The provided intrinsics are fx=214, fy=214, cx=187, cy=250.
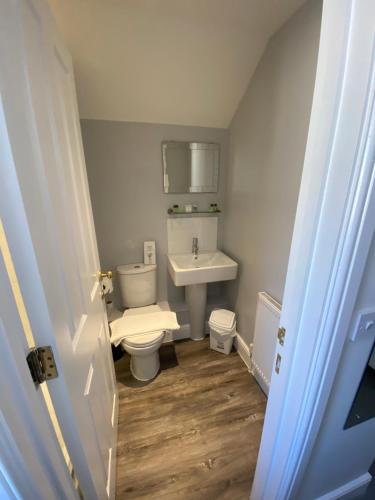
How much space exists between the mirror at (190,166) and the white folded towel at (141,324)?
111 cm

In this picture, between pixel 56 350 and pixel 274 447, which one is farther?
pixel 274 447

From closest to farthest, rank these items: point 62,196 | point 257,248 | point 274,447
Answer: point 62,196
point 274,447
point 257,248

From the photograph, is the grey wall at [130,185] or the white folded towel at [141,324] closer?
the white folded towel at [141,324]

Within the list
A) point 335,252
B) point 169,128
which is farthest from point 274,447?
point 169,128

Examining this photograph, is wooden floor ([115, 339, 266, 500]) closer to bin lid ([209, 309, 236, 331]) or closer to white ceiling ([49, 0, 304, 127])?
bin lid ([209, 309, 236, 331])

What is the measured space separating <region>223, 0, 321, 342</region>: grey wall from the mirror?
17cm

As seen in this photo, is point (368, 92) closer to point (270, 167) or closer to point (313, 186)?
point (313, 186)

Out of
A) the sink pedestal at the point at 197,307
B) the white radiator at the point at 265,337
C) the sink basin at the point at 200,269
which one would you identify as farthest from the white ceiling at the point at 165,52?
the white radiator at the point at 265,337

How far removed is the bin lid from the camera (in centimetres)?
188

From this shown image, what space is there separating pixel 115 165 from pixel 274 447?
78.5 inches

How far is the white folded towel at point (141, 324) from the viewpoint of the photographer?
1567 mm

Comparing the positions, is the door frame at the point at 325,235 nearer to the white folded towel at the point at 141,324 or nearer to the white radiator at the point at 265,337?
the white radiator at the point at 265,337

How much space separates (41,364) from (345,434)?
110 centimetres

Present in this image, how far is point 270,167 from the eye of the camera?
1413 millimetres
